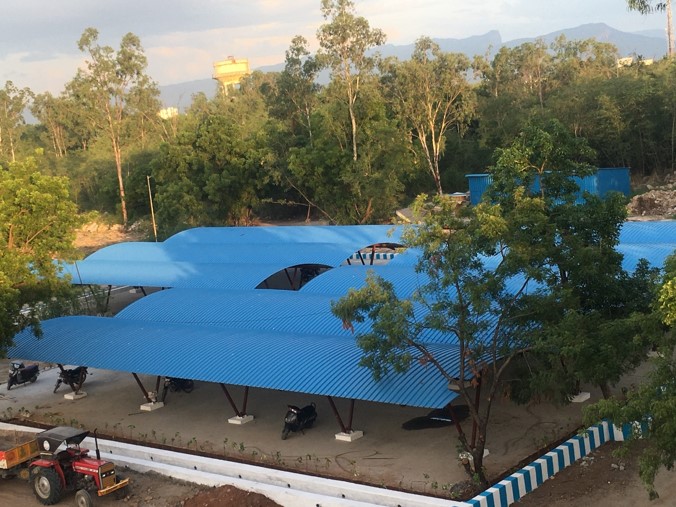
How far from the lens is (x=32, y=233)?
18672 mm

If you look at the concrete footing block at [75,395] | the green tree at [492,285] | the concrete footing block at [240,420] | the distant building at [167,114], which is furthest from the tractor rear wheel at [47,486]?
the distant building at [167,114]

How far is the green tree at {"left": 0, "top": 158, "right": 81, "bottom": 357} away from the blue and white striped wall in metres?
11.4

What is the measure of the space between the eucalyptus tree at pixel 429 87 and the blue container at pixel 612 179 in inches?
366

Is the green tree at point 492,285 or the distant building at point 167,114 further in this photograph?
the distant building at point 167,114

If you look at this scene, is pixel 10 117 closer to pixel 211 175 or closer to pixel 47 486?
pixel 211 175

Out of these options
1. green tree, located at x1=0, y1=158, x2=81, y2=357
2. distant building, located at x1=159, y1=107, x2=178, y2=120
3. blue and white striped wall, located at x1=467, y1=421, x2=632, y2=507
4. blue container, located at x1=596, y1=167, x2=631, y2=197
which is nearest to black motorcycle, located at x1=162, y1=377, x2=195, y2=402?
green tree, located at x1=0, y1=158, x2=81, y2=357

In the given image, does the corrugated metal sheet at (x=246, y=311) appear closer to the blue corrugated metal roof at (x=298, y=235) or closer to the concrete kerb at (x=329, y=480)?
the concrete kerb at (x=329, y=480)

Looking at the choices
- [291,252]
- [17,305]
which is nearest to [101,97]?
[291,252]

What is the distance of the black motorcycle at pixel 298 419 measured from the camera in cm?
1498

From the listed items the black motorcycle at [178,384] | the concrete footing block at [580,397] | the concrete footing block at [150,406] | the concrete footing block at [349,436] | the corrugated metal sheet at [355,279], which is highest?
the corrugated metal sheet at [355,279]

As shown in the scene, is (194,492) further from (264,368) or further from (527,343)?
(527,343)

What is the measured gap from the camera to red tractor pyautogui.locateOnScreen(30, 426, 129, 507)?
1235 centimetres

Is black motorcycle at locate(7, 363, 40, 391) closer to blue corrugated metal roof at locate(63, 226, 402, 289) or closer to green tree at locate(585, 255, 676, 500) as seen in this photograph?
blue corrugated metal roof at locate(63, 226, 402, 289)

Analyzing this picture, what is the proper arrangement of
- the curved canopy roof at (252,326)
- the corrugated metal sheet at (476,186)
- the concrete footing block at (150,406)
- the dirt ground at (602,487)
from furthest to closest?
the corrugated metal sheet at (476,186)
the concrete footing block at (150,406)
the curved canopy roof at (252,326)
the dirt ground at (602,487)
